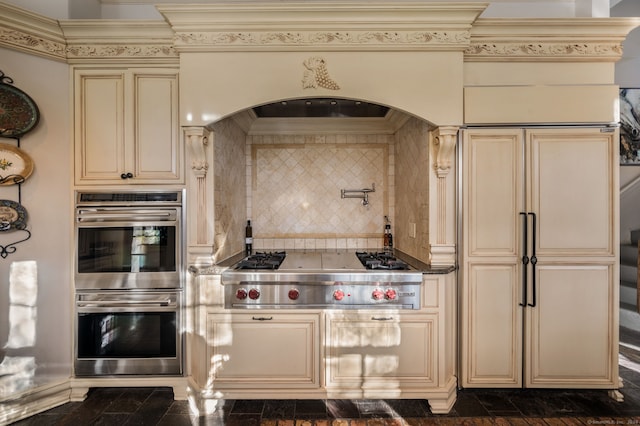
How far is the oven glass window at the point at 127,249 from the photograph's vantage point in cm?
232

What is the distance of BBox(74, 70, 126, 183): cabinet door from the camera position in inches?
91.7

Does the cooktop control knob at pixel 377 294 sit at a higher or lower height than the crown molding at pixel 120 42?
lower

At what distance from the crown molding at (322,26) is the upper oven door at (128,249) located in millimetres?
1236

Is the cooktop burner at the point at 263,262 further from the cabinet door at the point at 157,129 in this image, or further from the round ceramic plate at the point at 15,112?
the round ceramic plate at the point at 15,112

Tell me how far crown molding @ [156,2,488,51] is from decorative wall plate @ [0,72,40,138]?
110 cm

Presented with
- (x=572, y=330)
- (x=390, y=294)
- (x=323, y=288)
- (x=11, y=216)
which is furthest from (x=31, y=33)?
(x=572, y=330)

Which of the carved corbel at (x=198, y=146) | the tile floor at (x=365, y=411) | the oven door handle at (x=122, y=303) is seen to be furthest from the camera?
the oven door handle at (x=122, y=303)

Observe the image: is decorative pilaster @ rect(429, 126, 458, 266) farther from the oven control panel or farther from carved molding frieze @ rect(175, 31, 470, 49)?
carved molding frieze @ rect(175, 31, 470, 49)

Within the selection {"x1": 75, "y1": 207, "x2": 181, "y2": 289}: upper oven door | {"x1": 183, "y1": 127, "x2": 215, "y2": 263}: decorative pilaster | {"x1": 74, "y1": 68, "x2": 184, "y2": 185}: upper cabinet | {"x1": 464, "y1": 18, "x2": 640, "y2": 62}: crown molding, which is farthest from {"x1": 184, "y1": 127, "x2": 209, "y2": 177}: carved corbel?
{"x1": 464, "y1": 18, "x2": 640, "y2": 62}: crown molding

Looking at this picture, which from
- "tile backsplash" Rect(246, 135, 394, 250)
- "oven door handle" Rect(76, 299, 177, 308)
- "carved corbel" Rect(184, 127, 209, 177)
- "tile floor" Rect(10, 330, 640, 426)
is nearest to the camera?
"tile floor" Rect(10, 330, 640, 426)

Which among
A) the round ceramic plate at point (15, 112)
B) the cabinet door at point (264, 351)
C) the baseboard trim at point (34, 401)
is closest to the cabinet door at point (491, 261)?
the cabinet door at point (264, 351)

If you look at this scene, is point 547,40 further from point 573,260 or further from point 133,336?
point 133,336

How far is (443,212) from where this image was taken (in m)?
2.28

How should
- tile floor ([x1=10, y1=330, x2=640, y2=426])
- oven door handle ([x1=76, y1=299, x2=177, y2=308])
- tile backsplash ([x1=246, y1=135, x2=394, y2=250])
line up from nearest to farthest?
1. tile floor ([x1=10, y1=330, x2=640, y2=426])
2. oven door handle ([x1=76, y1=299, x2=177, y2=308])
3. tile backsplash ([x1=246, y1=135, x2=394, y2=250])
